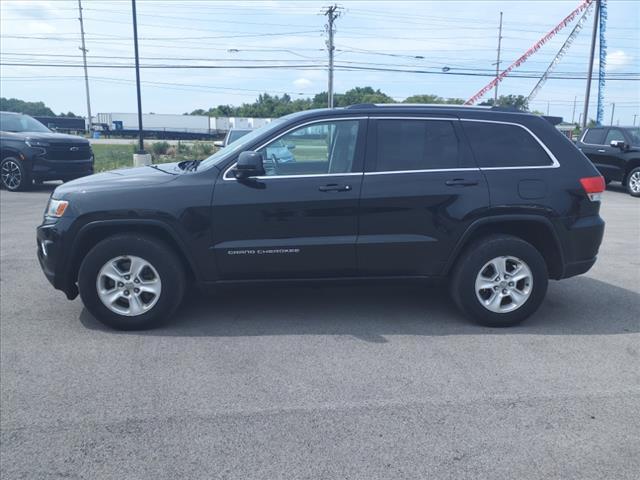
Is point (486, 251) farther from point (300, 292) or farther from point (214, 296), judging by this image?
point (214, 296)

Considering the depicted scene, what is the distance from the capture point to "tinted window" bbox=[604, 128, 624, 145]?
15.4 m

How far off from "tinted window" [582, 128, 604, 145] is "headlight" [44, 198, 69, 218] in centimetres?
1550

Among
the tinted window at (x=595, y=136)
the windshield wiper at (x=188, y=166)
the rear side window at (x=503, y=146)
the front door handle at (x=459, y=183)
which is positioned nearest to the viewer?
the front door handle at (x=459, y=183)

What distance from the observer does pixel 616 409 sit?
3396mm

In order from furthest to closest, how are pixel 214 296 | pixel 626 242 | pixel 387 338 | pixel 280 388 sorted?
pixel 626 242
pixel 214 296
pixel 387 338
pixel 280 388

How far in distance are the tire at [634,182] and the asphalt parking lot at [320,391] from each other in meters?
11.3

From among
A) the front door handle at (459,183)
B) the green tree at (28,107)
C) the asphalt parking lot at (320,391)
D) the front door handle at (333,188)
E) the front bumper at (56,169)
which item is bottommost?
the asphalt parking lot at (320,391)

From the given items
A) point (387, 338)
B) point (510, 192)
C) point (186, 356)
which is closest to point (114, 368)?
point (186, 356)

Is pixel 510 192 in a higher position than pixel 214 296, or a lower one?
higher

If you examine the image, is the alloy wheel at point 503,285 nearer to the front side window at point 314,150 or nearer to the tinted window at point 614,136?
the front side window at point 314,150

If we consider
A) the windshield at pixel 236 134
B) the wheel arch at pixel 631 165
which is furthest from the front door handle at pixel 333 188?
the wheel arch at pixel 631 165

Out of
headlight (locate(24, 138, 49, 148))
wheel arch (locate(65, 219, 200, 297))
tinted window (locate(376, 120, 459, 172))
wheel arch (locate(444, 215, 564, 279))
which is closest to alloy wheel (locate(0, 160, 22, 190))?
headlight (locate(24, 138, 49, 148))

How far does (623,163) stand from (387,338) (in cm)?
1369

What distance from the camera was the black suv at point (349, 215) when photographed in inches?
177
